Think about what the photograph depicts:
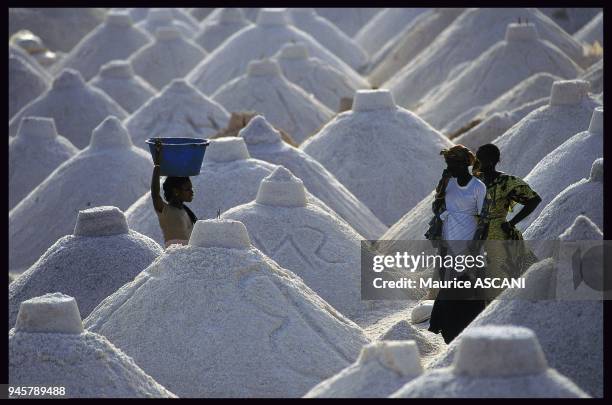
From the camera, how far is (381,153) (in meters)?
12.8

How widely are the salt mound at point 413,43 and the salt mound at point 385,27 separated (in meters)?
3.01

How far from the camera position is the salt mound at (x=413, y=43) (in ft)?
72.6

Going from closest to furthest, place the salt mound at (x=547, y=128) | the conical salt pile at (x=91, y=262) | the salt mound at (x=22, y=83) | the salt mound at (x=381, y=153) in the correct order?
the conical salt pile at (x=91, y=262), the salt mound at (x=547, y=128), the salt mound at (x=381, y=153), the salt mound at (x=22, y=83)

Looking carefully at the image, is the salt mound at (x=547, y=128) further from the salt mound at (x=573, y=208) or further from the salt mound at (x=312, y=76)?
the salt mound at (x=312, y=76)

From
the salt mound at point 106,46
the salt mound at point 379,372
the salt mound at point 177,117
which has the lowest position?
the salt mound at point 379,372

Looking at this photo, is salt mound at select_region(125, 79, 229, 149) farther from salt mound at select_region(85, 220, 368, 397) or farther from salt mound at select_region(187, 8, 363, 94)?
salt mound at select_region(85, 220, 368, 397)

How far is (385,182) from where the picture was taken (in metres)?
12.7

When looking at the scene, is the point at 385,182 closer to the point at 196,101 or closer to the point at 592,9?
the point at 196,101

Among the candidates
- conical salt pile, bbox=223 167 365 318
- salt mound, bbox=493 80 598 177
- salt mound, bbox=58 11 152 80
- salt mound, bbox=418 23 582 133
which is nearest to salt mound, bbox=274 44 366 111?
salt mound, bbox=418 23 582 133

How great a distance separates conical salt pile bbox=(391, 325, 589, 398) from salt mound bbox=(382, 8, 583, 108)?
1334cm

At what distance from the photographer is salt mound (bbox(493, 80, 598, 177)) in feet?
38.2

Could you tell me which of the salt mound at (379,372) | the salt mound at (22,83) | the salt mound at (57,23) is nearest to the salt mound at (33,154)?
the salt mound at (22,83)

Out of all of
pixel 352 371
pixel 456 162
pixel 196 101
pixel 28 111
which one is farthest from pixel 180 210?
pixel 28 111

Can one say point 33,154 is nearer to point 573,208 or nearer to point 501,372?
point 573,208
